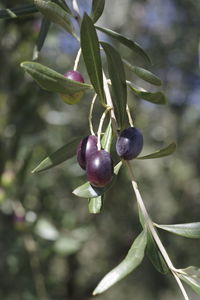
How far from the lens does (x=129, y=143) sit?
764mm

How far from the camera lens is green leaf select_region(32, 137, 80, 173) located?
88 cm

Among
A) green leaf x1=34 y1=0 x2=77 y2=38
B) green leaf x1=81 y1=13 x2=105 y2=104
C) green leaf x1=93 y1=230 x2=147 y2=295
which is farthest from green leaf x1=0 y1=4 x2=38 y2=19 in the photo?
green leaf x1=93 y1=230 x2=147 y2=295

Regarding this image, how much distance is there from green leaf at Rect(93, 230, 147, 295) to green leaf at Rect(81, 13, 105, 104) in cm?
26

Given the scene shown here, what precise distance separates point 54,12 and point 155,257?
485mm

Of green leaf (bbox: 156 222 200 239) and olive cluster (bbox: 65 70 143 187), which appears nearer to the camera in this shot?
olive cluster (bbox: 65 70 143 187)

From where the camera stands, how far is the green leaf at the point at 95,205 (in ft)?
2.75

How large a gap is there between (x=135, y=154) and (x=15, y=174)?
153 cm

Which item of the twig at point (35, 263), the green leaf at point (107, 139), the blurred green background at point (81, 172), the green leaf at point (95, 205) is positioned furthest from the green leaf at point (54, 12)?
the twig at point (35, 263)

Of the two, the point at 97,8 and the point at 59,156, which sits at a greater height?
the point at 97,8

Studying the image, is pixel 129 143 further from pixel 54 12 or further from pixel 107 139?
pixel 54 12

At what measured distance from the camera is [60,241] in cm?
235

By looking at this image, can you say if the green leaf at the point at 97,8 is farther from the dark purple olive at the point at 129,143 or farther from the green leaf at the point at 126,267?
the green leaf at the point at 126,267

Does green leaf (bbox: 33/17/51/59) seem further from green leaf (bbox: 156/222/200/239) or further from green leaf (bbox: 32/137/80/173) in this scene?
green leaf (bbox: 156/222/200/239)

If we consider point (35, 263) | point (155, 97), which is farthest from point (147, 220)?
point (35, 263)
